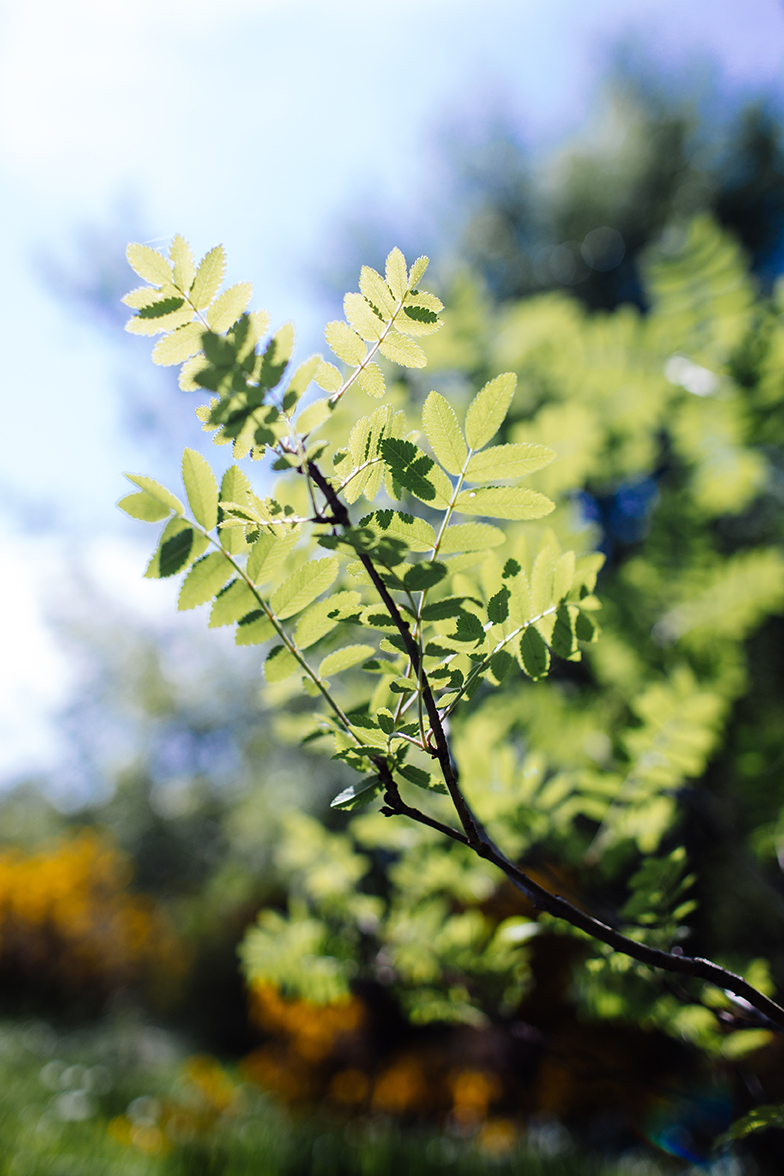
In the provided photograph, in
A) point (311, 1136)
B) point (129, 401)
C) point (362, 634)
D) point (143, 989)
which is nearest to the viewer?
point (362, 634)

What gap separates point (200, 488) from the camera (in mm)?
514

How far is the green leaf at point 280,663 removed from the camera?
548 millimetres

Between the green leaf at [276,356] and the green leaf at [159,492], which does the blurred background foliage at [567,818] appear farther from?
the green leaf at [276,356]

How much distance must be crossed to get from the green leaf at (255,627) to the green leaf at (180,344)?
22 centimetres

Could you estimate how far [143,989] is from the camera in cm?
900

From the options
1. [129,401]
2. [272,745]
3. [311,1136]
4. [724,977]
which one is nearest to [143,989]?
[272,745]

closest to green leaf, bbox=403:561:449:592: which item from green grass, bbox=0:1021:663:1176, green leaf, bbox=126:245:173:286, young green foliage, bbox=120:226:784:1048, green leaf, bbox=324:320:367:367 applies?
young green foliage, bbox=120:226:784:1048

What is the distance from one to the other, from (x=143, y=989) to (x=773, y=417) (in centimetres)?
1081

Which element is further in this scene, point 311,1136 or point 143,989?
point 143,989

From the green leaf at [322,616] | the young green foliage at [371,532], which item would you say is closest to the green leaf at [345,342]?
the young green foliage at [371,532]

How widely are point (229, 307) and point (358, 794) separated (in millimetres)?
395

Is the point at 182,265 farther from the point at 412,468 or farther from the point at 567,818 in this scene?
the point at 567,818

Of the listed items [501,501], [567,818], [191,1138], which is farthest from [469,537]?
[191,1138]

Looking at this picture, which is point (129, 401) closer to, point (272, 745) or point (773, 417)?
point (272, 745)
